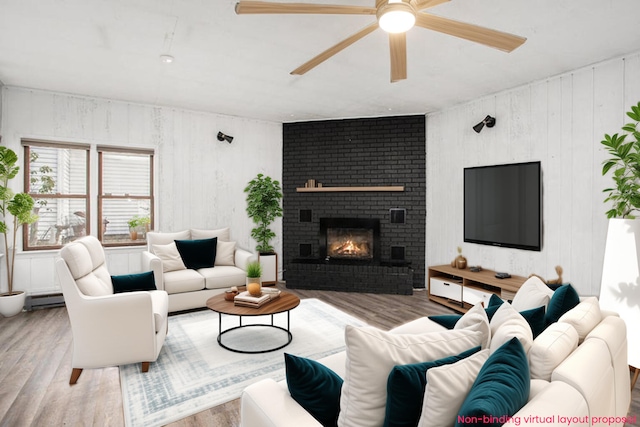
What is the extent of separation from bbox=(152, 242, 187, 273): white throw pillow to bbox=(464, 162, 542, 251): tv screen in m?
3.92

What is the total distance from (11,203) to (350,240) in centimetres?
449

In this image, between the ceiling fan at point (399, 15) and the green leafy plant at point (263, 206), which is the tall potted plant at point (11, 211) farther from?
the ceiling fan at point (399, 15)

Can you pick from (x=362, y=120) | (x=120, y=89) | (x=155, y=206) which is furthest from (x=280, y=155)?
(x=120, y=89)

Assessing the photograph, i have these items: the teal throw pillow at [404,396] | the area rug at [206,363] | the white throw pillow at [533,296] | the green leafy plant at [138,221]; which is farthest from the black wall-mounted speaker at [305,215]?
the teal throw pillow at [404,396]

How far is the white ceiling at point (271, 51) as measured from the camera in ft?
8.66

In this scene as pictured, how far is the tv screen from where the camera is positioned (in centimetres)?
411

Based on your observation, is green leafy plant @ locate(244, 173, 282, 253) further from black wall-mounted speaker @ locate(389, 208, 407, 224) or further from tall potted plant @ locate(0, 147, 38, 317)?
tall potted plant @ locate(0, 147, 38, 317)

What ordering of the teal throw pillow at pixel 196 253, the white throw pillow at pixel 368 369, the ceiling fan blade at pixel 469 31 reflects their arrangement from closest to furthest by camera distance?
the white throw pillow at pixel 368 369 < the ceiling fan blade at pixel 469 31 < the teal throw pillow at pixel 196 253

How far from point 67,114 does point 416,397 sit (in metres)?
5.36

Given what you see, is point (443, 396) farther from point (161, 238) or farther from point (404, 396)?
point (161, 238)

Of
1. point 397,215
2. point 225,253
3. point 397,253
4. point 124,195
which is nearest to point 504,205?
point 397,215

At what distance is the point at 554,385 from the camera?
3.93 ft

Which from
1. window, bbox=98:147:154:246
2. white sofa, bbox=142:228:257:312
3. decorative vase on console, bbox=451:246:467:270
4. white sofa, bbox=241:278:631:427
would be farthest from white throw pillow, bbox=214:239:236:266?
white sofa, bbox=241:278:631:427

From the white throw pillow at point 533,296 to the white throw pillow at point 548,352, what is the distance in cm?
51
